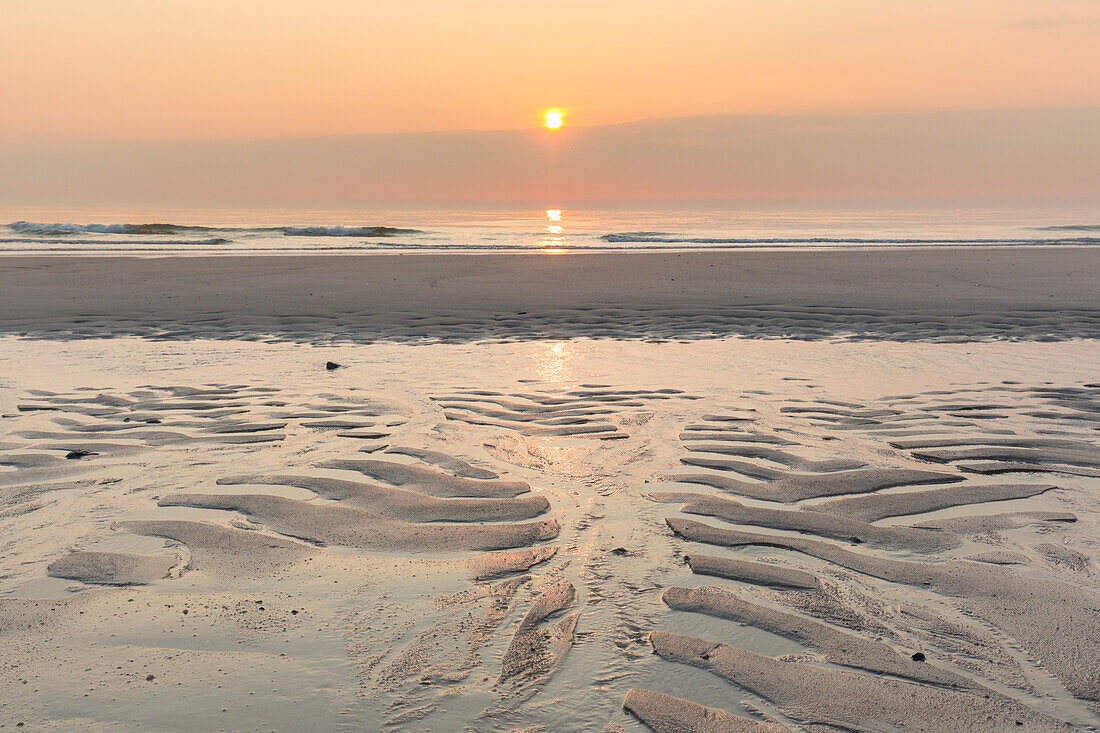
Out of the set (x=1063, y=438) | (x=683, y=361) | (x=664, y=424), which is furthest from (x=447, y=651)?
(x=683, y=361)

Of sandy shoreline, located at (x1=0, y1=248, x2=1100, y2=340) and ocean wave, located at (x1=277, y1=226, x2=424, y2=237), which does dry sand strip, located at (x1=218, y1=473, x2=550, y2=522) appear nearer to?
sandy shoreline, located at (x1=0, y1=248, x2=1100, y2=340)

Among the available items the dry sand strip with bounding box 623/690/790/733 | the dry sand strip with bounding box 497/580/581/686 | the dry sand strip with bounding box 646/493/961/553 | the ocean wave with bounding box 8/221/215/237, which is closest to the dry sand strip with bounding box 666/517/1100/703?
the dry sand strip with bounding box 646/493/961/553

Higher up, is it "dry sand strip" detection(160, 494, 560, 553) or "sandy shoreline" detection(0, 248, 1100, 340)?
"sandy shoreline" detection(0, 248, 1100, 340)

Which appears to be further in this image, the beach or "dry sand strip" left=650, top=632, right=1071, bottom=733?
the beach

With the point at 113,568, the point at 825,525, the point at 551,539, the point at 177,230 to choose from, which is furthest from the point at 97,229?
the point at 825,525

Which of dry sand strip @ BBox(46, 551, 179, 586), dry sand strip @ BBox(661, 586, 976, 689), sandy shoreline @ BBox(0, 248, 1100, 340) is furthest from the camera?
sandy shoreline @ BBox(0, 248, 1100, 340)

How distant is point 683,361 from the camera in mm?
8094

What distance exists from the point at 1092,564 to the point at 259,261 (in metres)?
19.6

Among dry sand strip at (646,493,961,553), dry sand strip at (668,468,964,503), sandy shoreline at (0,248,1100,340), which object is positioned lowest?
dry sand strip at (646,493,961,553)

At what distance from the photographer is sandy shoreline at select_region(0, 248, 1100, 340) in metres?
10.5

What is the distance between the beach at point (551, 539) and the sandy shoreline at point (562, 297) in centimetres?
173

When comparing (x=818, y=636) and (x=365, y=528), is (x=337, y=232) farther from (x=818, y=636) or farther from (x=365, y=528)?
(x=818, y=636)

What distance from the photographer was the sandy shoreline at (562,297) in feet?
34.6

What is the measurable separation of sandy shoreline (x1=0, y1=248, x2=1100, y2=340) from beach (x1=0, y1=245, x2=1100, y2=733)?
5.66 feet
